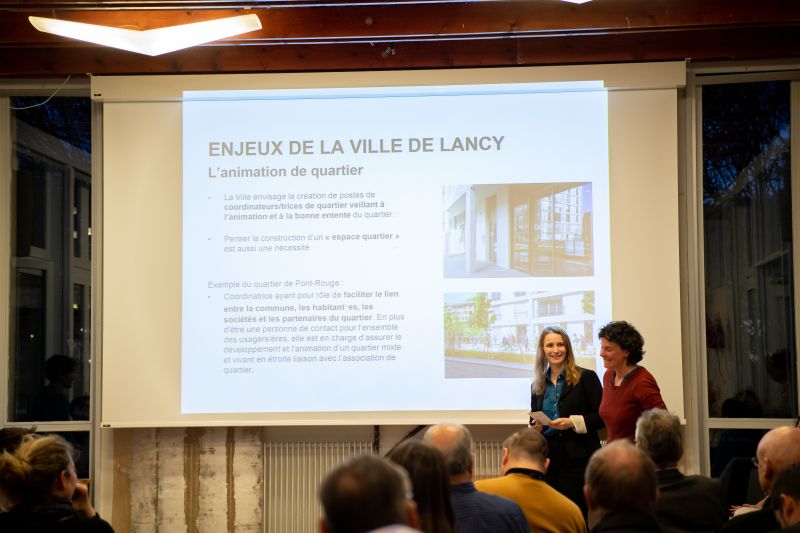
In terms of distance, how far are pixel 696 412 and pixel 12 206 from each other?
486 cm

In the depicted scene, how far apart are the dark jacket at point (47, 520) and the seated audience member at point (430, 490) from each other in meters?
1.09

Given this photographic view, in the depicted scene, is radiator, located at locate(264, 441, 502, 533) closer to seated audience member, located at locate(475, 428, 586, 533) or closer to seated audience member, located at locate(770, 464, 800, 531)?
seated audience member, located at locate(475, 428, 586, 533)

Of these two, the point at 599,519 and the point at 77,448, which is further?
Answer: the point at 77,448

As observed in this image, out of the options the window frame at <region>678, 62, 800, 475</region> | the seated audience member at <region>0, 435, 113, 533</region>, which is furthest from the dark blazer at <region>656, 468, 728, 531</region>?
the window frame at <region>678, 62, 800, 475</region>

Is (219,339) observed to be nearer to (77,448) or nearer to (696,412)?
(77,448)

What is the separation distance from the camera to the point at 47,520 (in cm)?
263

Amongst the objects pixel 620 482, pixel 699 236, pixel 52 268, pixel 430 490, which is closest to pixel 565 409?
pixel 699 236

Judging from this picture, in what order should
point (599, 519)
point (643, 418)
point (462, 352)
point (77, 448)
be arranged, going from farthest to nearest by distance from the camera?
point (77, 448), point (462, 352), point (643, 418), point (599, 519)

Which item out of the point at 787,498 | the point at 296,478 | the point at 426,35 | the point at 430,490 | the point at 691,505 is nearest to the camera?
the point at 430,490

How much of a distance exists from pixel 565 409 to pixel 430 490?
285 centimetres

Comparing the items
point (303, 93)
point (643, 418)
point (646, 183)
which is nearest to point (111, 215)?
point (303, 93)

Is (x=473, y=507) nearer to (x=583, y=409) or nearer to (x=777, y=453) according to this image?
(x=777, y=453)

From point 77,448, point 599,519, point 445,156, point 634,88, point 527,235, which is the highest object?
point 634,88

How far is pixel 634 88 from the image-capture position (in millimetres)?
5539
